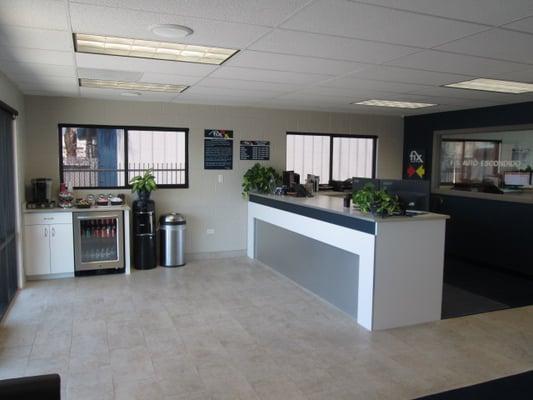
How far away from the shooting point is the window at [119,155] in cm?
605

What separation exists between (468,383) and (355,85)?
298 cm

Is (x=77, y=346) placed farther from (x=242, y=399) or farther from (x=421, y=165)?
(x=421, y=165)

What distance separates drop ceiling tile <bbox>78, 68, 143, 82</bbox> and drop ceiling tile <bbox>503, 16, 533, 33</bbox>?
10.1 ft

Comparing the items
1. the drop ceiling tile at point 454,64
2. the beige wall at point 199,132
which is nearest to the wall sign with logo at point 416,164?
the beige wall at point 199,132

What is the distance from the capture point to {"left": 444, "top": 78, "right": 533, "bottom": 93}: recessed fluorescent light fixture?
4.54 m

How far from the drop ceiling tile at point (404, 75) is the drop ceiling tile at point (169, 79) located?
1579mm

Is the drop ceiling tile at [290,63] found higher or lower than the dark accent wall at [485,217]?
higher

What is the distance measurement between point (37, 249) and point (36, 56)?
8.87ft

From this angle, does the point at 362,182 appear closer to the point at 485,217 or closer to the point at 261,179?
the point at 261,179

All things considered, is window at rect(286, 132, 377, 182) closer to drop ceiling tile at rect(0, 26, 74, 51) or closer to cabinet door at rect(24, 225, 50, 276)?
cabinet door at rect(24, 225, 50, 276)

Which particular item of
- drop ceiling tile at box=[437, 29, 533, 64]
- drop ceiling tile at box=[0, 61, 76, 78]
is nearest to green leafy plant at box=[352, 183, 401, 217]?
drop ceiling tile at box=[437, 29, 533, 64]

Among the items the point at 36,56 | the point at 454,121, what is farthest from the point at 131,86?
the point at 454,121

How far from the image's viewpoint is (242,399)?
9.31 ft

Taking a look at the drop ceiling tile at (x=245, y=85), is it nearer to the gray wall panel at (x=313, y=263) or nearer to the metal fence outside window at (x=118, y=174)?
the gray wall panel at (x=313, y=263)
